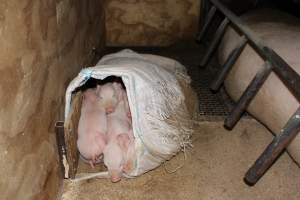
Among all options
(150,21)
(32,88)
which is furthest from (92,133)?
(150,21)

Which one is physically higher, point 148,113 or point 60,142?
point 148,113

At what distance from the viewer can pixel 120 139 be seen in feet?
5.16

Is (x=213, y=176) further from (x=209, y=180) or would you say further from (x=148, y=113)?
(x=148, y=113)

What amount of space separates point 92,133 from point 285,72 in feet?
2.77

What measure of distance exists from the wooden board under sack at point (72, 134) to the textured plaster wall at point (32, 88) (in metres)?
0.06

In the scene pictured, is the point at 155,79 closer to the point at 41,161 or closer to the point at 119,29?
the point at 41,161

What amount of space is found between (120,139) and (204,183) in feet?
1.37

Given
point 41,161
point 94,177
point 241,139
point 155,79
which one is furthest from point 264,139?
point 41,161

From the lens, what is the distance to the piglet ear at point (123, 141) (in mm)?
1561

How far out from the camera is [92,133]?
5.23 ft

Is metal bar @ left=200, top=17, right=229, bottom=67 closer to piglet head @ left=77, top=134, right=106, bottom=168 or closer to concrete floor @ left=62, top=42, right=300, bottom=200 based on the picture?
concrete floor @ left=62, top=42, right=300, bottom=200

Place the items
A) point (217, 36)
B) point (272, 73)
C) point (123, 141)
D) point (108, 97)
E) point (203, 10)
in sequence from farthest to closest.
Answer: point (203, 10) → point (217, 36) → point (108, 97) → point (272, 73) → point (123, 141)

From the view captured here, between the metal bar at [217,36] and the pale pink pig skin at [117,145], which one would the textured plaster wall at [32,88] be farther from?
the metal bar at [217,36]


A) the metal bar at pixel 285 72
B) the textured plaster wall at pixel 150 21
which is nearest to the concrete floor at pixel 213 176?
the metal bar at pixel 285 72
